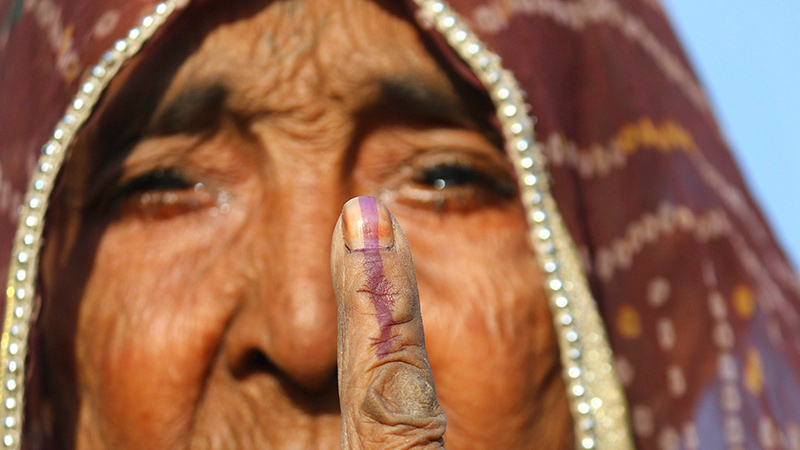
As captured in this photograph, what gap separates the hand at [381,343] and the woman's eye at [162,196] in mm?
622

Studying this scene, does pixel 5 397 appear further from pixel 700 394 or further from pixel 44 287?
pixel 700 394

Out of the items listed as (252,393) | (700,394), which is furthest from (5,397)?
(700,394)

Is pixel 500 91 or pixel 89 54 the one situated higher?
pixel 89 54

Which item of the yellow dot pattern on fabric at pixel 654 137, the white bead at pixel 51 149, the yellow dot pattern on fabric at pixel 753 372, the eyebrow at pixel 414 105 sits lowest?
the yellow dot pattern on fabric at pixel 753 372

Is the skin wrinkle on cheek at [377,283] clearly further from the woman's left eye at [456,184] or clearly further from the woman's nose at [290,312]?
the woman's left eye at [456,184]

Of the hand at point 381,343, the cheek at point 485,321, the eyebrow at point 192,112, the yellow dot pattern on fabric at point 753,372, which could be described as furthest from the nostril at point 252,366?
the yellow dot pattern on fabric at point 753,372

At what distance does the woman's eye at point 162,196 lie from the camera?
4.18 feet

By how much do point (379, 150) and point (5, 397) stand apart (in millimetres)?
591

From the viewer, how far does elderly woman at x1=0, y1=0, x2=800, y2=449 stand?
1.17 metres

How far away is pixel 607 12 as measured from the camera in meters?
1.48

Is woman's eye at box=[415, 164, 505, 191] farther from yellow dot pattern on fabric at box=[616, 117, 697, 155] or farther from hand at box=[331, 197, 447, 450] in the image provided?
hand at box=[331, 197, 447, 450]

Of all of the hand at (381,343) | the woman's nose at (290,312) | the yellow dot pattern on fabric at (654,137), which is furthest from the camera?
the yellow dot pattern on fabric at (654,137)

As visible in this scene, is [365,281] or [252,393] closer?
[365,281]

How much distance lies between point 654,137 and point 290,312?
0.70 meters
